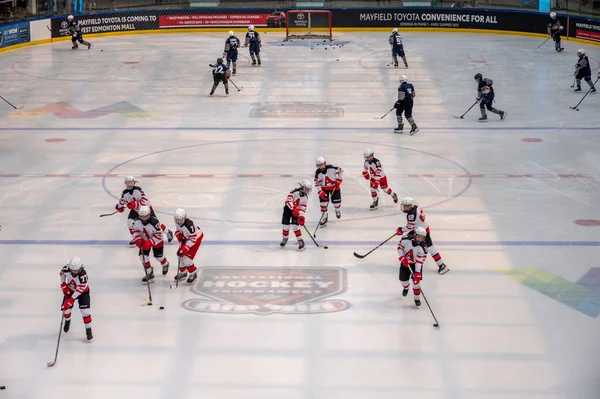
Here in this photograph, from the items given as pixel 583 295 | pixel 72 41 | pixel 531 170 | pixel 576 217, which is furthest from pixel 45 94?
pixel 583 295

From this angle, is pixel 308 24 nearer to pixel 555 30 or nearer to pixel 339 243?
pixel 555 30

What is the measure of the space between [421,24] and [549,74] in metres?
12.3

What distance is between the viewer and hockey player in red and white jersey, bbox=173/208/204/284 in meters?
14.0

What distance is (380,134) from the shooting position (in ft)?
80.6

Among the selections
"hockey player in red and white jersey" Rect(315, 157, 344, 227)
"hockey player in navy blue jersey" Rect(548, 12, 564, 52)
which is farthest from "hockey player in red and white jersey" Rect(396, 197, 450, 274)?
"hockey player in navy blue jersey" Rect(548, 12, 564, 52)

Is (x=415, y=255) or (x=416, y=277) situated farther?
(x=415, y=255)

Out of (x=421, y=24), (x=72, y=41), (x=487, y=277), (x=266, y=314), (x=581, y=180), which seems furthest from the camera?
(x=421, y=24)

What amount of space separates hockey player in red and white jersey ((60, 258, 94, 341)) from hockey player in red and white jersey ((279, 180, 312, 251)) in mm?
4158

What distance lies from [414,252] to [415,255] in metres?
0.04

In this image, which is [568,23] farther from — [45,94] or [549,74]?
[45,94]

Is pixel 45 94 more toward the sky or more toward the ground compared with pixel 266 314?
more toward the sky

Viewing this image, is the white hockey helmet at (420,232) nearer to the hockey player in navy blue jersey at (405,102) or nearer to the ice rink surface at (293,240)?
the ice rink surface at (293,240)

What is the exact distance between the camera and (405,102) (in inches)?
949

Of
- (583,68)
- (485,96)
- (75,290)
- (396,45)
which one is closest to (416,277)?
(75,290)
